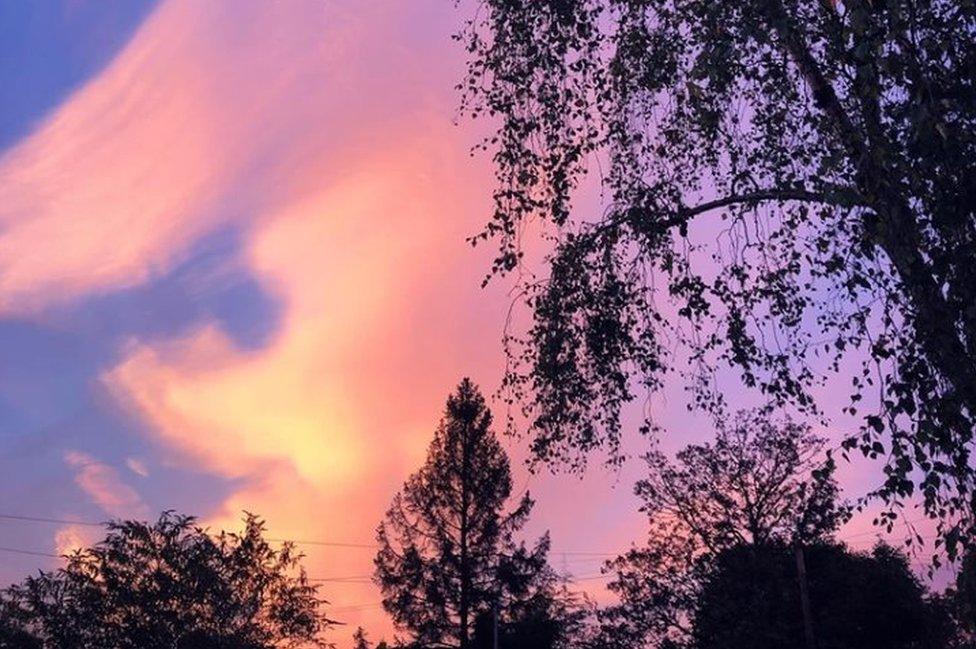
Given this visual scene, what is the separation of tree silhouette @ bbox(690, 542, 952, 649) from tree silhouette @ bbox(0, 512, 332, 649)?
12159 millimetres

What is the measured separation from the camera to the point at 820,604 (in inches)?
1276

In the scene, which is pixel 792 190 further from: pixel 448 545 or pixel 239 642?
pixel 448 545

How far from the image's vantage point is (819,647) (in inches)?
1157

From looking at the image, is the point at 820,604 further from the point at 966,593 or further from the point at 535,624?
the point at 966,593

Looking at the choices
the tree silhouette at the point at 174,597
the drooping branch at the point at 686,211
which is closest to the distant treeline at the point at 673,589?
the tree silhouette at the point at 174,597

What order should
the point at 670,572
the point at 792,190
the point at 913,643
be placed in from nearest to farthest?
1. the point at 792,190
2. the point at 670,572
3. the point at 913,643

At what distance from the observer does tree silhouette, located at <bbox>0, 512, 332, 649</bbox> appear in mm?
29125

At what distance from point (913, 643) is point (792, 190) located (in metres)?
30.5

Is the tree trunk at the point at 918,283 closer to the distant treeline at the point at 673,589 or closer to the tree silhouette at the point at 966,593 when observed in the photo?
the tree silhouette at the point at 966,593

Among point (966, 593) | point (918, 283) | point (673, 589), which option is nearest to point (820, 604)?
point (673, 589)

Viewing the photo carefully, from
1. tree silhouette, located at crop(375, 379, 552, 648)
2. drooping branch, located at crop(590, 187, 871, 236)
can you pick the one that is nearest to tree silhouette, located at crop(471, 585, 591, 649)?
tree silhouette, located at crop(375, 379, 552, 648)

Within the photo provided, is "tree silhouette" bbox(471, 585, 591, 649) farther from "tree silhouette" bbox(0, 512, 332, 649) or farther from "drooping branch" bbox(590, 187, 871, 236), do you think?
"drooping branch" bbox(590, 187, 871, 236)

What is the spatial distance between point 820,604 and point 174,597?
20159 millimetres

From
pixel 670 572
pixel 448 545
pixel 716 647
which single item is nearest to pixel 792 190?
pixel 716 647
